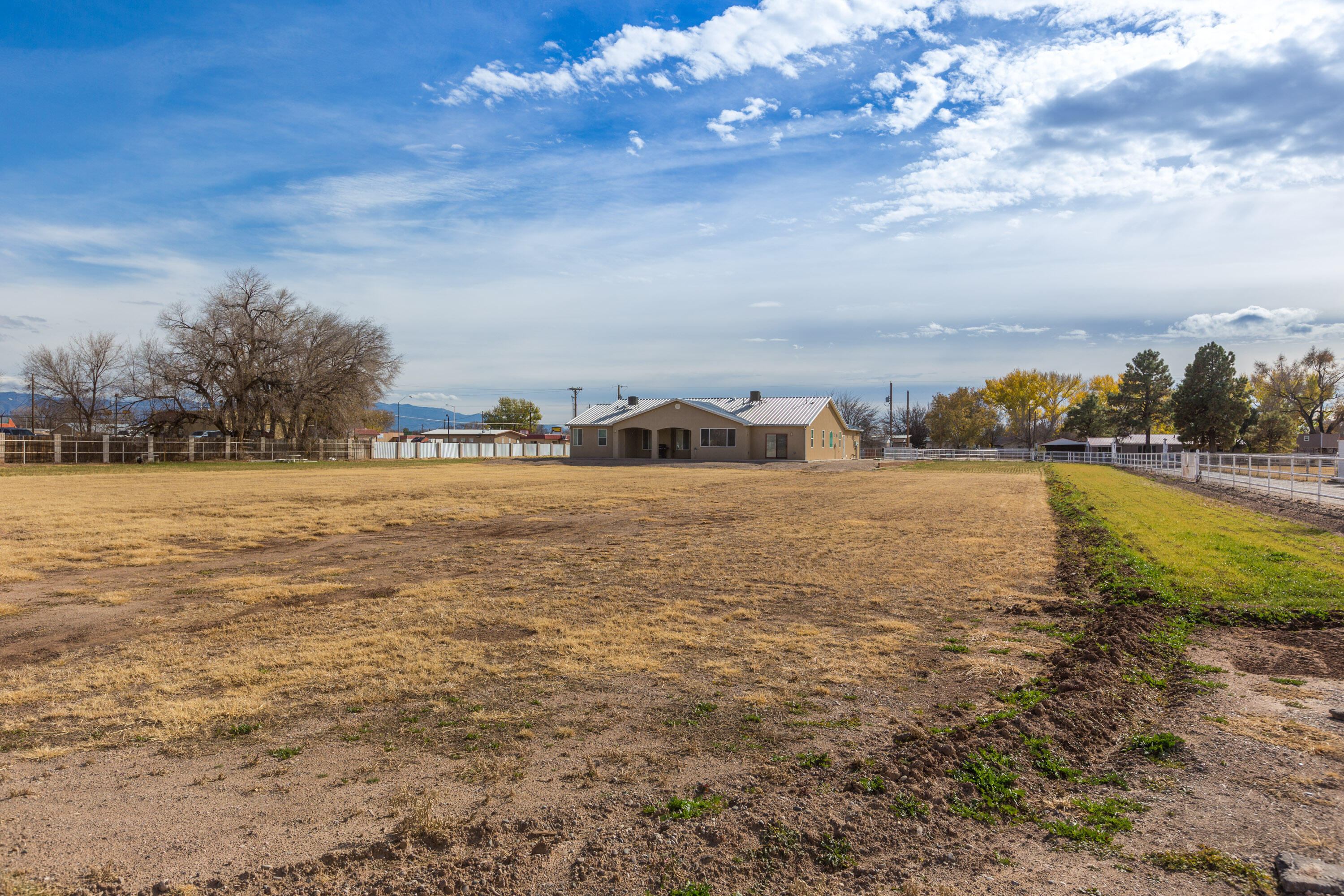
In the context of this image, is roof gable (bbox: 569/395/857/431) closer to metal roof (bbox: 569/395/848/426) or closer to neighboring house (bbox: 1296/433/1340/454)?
metal roof (bbox: 569/395/848/426)

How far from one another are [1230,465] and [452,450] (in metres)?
54.2

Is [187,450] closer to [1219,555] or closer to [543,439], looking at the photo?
[1219,555]

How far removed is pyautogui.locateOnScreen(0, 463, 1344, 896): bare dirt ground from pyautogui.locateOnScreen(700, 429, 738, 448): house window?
39.5m

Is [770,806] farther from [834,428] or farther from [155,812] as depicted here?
[834,428]

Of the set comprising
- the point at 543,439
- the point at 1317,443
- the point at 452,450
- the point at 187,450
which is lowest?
the point at 452,450

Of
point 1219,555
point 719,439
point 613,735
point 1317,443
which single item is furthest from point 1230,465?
point 1317,443

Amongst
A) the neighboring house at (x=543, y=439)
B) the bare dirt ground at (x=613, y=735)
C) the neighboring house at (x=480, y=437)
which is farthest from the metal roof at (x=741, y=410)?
the bare dirt ground at (x=613, y=735)

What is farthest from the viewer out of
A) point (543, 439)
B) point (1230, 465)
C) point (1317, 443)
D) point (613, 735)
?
point (543, 439)

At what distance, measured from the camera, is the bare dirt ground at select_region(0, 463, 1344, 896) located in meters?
3.19

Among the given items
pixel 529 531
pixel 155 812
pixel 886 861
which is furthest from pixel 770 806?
pixel 529 531

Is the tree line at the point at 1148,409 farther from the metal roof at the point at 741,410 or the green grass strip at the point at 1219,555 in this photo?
the green grass strip at the point at 1219,555

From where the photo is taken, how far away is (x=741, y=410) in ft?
171

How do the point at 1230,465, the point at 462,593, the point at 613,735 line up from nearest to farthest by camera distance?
the point at 613,735, the point at 462,593, the point at 1230,465

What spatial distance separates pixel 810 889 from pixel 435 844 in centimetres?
166
